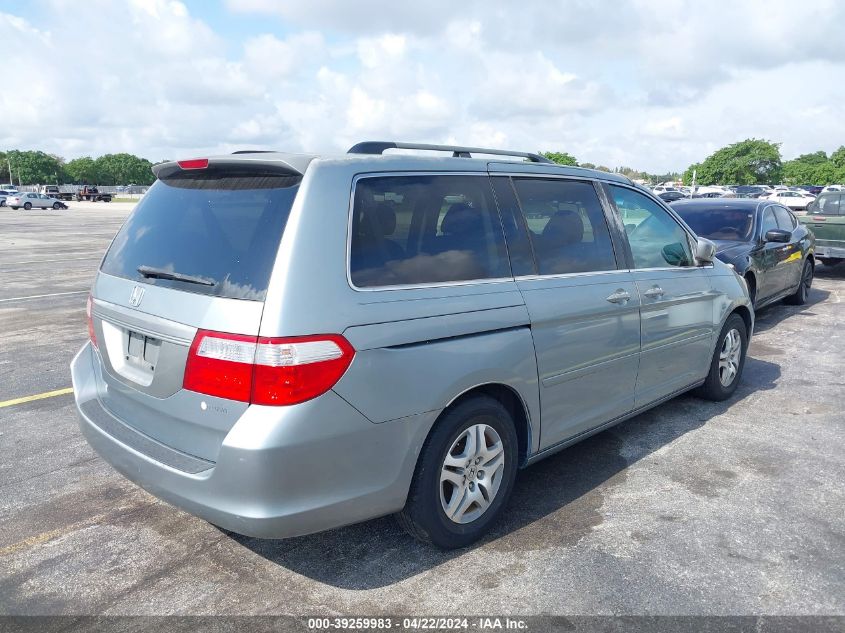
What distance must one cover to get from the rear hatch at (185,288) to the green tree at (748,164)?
92.0 m

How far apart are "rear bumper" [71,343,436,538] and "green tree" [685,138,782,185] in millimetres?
92073

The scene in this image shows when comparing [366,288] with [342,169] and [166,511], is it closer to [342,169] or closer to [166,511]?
[342,169]

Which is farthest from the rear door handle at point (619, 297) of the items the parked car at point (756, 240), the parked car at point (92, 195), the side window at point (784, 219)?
the parked car at point (92, 195)

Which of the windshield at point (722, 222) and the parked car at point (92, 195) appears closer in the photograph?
the windshield at point (722, 222)

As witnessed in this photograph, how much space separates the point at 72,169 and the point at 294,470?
161122 millimetres

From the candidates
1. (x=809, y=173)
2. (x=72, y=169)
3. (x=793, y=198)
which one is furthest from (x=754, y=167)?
(x=72, y=169)

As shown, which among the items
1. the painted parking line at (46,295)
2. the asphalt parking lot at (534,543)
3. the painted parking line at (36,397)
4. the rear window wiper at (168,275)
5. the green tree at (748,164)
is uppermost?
the green tree at (748,164)

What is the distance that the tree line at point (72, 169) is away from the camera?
428 feet

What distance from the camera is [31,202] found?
51906 millimetres

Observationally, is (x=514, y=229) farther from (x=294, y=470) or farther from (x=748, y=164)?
(x=748, y=164)

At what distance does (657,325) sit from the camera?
4.34 metres

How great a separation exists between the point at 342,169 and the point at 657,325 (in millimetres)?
2453

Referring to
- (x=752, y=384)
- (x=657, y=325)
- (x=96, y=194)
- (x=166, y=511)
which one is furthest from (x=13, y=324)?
(x=96, y=194)

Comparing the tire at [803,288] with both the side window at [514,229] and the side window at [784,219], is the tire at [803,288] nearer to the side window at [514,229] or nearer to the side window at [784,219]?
the side window at [784,219]
